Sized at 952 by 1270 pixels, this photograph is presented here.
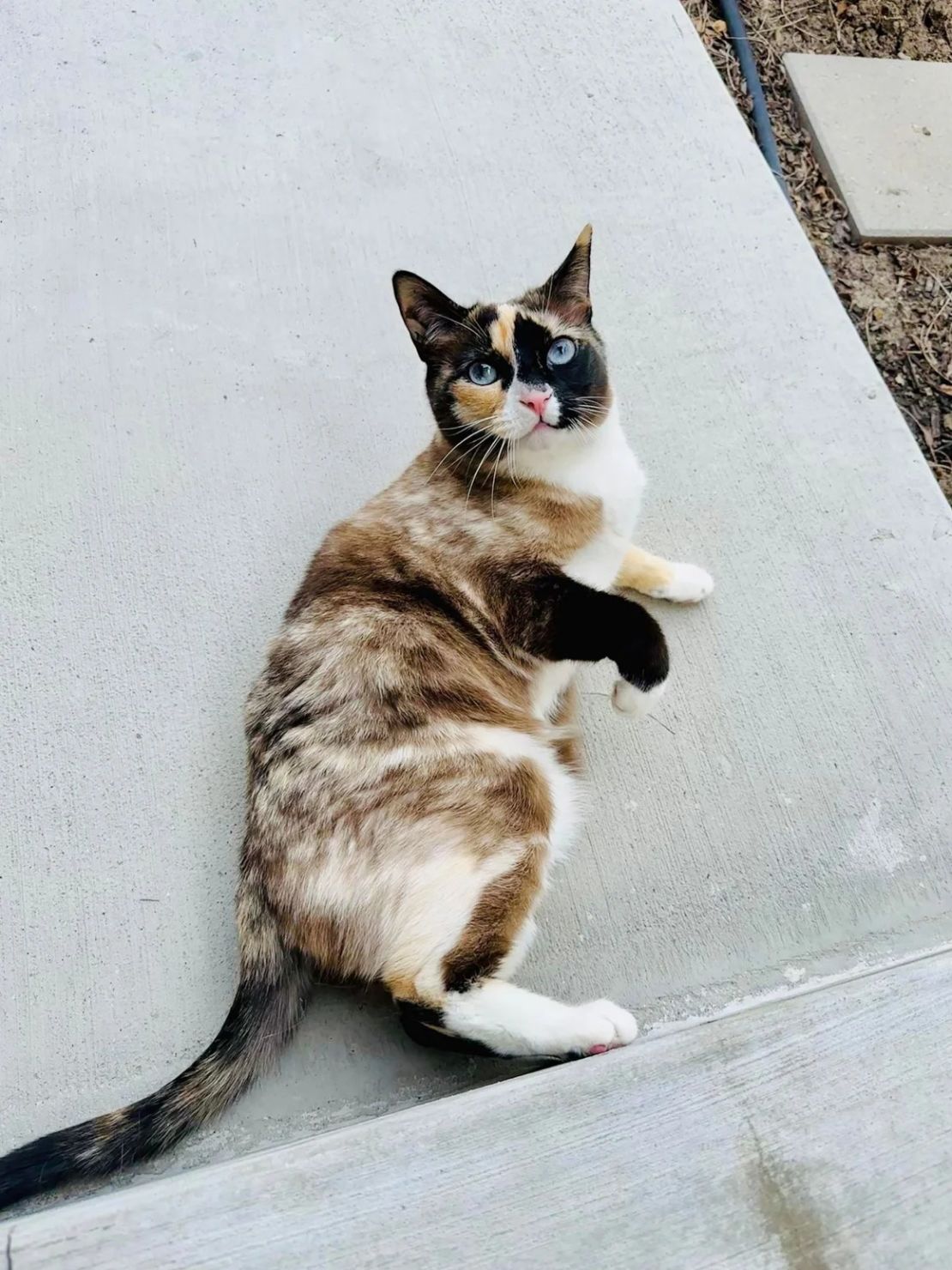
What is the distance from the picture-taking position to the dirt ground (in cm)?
307

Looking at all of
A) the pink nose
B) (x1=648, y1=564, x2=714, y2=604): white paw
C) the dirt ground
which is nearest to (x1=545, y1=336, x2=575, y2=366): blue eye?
the pink nose

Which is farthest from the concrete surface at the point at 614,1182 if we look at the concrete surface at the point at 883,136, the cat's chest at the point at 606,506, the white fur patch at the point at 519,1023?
the concrete surface at the point at 883,136

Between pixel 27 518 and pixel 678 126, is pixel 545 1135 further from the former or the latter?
pixel 678 126

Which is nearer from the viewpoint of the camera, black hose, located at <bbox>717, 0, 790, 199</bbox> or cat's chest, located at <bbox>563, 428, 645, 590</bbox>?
cat's chest, located at <bbox>563, 428, 645, 590</bbox>

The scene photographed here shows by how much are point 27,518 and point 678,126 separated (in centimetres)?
246

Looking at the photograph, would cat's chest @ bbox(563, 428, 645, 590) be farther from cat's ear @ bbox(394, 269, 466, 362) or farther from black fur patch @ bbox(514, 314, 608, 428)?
cat's ear @ bbox(394, 269, 466, 362)

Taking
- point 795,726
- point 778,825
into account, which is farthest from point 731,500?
point 778,825

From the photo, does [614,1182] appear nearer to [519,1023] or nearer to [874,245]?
[519,1023]

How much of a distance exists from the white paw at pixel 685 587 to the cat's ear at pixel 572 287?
0.65 metres

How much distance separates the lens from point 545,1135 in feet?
4.52

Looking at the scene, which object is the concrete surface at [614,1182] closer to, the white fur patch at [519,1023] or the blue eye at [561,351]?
the white fur patch at [519,1023]

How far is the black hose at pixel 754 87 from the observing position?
339 cm

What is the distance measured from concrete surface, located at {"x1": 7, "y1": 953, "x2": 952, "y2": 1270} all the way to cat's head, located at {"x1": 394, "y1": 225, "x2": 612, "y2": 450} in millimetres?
1182

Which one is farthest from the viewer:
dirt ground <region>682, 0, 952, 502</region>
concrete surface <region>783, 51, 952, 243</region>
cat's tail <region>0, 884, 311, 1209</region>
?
concrete surface <region>783, 51, 952, 243</region>
